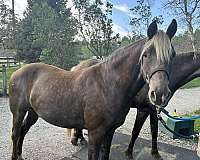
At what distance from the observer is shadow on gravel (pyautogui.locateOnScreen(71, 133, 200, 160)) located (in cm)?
466

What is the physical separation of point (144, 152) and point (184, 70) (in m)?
1.60

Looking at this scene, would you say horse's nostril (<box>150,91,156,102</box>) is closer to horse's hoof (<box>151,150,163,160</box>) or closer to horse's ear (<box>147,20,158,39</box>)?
horse's ear (<box>147,20,158,39</box>)

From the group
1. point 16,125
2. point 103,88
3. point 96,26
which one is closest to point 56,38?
point 96,26

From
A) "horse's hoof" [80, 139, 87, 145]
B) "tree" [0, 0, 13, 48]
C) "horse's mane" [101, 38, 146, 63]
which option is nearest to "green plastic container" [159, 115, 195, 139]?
"horse's hoof" [80, 139, 87, 145]

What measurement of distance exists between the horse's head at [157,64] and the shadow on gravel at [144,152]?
7.84 ft

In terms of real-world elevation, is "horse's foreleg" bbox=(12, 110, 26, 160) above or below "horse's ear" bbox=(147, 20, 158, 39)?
below

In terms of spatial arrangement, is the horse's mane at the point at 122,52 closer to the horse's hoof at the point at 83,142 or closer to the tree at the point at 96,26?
the horse's hoof at the point at 83,142

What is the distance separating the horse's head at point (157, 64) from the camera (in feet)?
7.99

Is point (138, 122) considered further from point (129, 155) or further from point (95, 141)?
point (95, 141)

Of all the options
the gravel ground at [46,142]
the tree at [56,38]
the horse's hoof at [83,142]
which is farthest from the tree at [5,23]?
the horse's hoof at [83,142]

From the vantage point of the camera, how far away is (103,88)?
3084 mm

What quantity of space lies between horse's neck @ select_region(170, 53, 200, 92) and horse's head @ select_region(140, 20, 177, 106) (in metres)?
1.75

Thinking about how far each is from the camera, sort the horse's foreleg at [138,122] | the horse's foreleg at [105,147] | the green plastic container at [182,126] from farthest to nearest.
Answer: the green plastic container at [182,126], the horse's foreleg at [138,122], the horse's foreleg at [105,147]

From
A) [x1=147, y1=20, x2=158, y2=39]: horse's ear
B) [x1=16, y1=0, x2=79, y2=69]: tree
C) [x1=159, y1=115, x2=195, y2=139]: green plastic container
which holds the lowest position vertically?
[x1=159, y1=115, x2=195, y2=139]: green plastic container
